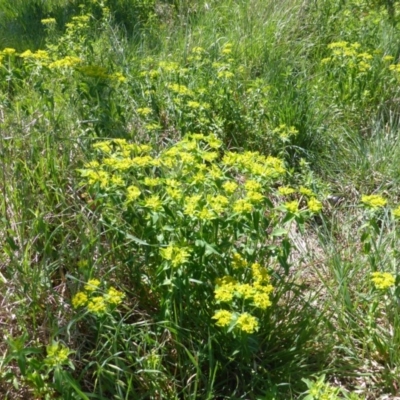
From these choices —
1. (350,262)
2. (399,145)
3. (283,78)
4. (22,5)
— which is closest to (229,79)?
(283,78)

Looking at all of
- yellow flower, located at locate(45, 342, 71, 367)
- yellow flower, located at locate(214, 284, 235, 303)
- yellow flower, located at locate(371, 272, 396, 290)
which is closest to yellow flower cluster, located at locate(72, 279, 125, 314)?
yellow flower, located at locate(45, 342, 71, 367)

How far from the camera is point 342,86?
13.2 ft

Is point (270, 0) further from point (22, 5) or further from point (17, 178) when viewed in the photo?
point (17, 178)

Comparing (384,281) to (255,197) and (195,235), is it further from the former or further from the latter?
(195,235)

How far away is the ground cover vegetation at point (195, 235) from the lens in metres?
2.28

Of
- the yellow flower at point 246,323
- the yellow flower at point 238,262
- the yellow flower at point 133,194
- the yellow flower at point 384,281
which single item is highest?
the yellow flower at point 133,194

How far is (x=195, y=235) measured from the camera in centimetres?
228

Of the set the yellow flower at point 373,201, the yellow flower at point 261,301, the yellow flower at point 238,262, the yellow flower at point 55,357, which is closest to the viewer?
the yellow flower at point 55,357

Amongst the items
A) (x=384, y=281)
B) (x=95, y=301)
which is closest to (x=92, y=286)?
(x=95, y=301)

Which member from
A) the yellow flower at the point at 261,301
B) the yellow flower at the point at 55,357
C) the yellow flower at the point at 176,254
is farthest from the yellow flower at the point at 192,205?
the yellow flower at the point at 55,357

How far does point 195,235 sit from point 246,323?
15.4 inches

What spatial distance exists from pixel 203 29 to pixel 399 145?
1.83 metres

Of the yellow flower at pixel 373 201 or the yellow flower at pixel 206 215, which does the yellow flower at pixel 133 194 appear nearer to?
the yellow flower at pixel 206 215

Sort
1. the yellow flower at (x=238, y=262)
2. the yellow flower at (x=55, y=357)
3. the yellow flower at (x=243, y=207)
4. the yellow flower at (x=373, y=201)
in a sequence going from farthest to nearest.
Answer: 1. the yellow flower at (x=373, y=201)
2. the yellow flower at (x=238, y=262)
3. the yellow flower at (x=243, y=207)
4. the yellow flower at (x=55, y=357)
